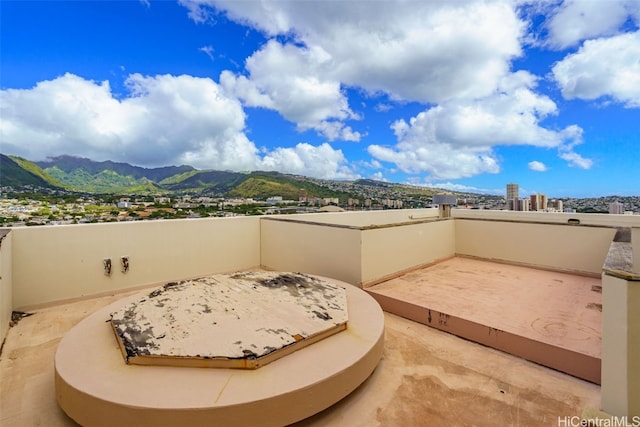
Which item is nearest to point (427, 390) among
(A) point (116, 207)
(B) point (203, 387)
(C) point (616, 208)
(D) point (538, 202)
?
(B) point (203, 387)

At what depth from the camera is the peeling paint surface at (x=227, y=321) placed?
2.14 meters

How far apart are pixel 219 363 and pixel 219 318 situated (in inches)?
24.5

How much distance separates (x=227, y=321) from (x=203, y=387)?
29.4 inches

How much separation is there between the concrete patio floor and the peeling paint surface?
57 cm

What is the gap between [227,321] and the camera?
8.57 ft

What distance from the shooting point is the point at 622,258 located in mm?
2432

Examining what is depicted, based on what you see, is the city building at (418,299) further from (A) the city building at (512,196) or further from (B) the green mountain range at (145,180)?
(B) the green mountain range at (145,180)

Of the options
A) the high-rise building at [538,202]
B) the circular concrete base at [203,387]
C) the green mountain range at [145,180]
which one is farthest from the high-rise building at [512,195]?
the circular concrete base at [203,387]

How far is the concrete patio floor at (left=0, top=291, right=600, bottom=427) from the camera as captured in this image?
6.75ft

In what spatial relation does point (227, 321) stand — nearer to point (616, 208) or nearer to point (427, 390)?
point (427, 390)

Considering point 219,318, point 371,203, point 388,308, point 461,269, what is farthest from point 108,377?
point 371,203

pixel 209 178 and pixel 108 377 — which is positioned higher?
pixel 209 178

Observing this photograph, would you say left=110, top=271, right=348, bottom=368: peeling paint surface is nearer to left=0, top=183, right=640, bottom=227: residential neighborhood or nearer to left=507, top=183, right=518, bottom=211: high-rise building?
left=0, top=183, right=640, bottom=227: residential neighborhood

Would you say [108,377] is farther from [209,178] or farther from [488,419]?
[209,178]
